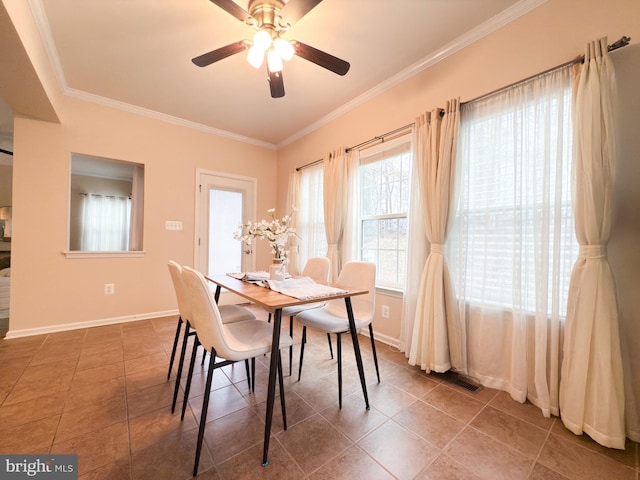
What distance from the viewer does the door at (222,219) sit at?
3.83 metres

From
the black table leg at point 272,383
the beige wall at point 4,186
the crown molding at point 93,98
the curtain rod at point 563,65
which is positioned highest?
the crown molding at point 93,98

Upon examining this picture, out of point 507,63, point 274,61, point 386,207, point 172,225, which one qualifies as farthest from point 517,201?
point 172,225

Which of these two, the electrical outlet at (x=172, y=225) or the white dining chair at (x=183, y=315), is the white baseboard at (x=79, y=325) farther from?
the white dining chair at (x=183, y=315)

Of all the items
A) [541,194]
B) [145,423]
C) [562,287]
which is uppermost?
[541,194]

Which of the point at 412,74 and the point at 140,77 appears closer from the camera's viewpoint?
the point at 412,74

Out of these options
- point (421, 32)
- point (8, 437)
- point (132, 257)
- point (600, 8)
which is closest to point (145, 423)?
point (8, 437)

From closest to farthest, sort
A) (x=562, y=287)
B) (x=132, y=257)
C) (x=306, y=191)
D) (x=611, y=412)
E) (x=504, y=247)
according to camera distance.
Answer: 1. (x=611, y=412)
2. (x=562, y=287)
3. (x=504, y=247)
4. (x=132, y=257)
5. (x=306, y=191)

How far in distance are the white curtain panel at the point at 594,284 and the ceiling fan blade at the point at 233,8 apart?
1973 millimetres

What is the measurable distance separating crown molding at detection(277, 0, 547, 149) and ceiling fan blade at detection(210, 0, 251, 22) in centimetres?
159

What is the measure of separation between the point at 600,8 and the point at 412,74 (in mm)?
1237

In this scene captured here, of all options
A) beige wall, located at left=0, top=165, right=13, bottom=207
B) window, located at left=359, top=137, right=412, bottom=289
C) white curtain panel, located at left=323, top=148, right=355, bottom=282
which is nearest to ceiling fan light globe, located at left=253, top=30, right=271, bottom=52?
window, located at left=359, top=137, right=412, bottom=289

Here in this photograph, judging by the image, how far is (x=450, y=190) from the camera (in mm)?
2059

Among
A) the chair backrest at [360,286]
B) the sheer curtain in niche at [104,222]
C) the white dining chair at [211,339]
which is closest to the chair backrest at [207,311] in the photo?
the white dining chair at [211,339]

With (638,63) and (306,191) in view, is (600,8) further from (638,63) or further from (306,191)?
(306,191)
